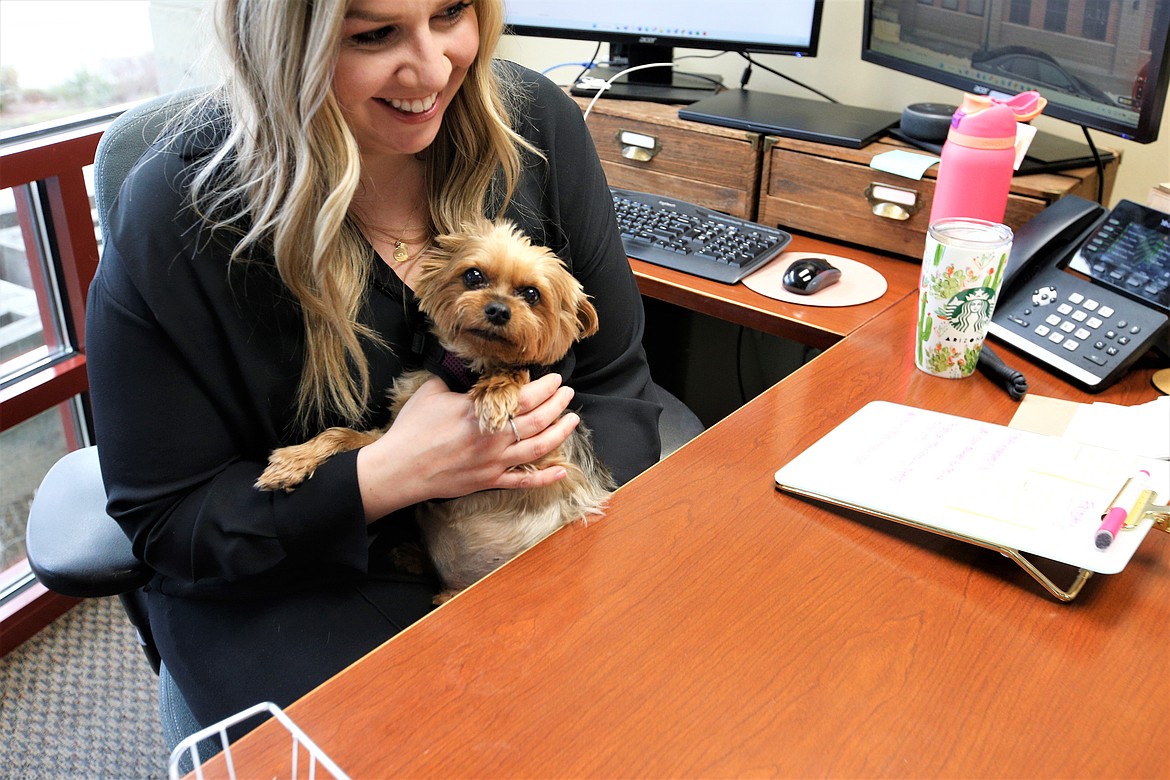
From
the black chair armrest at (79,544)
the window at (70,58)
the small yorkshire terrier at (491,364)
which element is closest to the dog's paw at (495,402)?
the small yorkshire terrier at (491,364)

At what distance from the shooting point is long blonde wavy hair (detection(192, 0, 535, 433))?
91 centimetres

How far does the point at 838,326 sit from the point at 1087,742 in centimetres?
78

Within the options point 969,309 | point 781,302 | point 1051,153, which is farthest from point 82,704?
point 1051,153

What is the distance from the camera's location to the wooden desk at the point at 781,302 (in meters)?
1.40

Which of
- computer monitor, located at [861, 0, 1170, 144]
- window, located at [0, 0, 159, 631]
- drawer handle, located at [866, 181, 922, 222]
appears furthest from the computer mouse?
window, located at [0, 0, 159, 631]

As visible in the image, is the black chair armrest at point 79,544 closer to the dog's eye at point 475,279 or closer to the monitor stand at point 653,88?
the dog's eye at point 475,279

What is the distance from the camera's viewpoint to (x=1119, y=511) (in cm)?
87

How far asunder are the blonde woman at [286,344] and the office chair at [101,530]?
44mm

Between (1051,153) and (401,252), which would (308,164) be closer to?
(401,252)

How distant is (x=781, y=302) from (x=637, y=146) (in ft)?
1.89

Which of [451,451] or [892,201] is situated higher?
[892,201]

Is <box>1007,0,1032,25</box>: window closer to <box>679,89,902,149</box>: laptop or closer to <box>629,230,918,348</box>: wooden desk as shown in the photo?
<box>679,89,902,149</box>: laptop

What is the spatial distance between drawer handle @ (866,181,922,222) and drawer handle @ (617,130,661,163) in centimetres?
45

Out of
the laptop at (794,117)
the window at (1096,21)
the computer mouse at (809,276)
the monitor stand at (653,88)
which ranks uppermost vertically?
the window at (1096,21)
